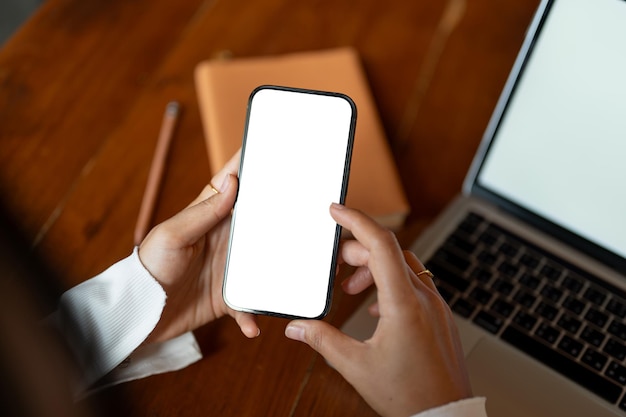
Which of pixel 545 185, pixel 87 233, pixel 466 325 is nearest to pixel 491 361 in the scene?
pixel 466 325

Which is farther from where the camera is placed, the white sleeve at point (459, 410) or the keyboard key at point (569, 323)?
the keyboard key at point (569, 323)

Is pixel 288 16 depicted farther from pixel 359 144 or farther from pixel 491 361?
pixel 491 361

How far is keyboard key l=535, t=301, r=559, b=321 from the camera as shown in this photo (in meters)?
0.52

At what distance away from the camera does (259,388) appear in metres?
0.48

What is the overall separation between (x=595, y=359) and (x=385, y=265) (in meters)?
0.26

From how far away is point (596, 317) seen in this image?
20.4 inches

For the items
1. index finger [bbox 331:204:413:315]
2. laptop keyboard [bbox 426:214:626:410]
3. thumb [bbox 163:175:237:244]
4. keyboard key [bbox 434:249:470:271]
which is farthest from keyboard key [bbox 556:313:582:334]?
thumb [bbox 163:175:237:244]

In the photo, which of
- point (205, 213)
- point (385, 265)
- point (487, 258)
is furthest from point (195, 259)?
point (487, 258)

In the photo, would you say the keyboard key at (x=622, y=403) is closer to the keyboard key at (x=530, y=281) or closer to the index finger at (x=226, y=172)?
the keyboard key at (x=530, y=281)

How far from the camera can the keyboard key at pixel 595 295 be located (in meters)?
0.53

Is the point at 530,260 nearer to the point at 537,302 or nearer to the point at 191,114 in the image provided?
the point at 537,302

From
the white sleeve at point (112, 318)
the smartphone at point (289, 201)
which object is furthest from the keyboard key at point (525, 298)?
the white sleeve at point (112, 318)

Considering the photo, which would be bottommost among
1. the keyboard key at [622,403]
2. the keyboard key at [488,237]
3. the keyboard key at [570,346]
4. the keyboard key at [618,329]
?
the keyboard key at [622,403]

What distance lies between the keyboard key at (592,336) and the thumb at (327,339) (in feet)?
0.82
